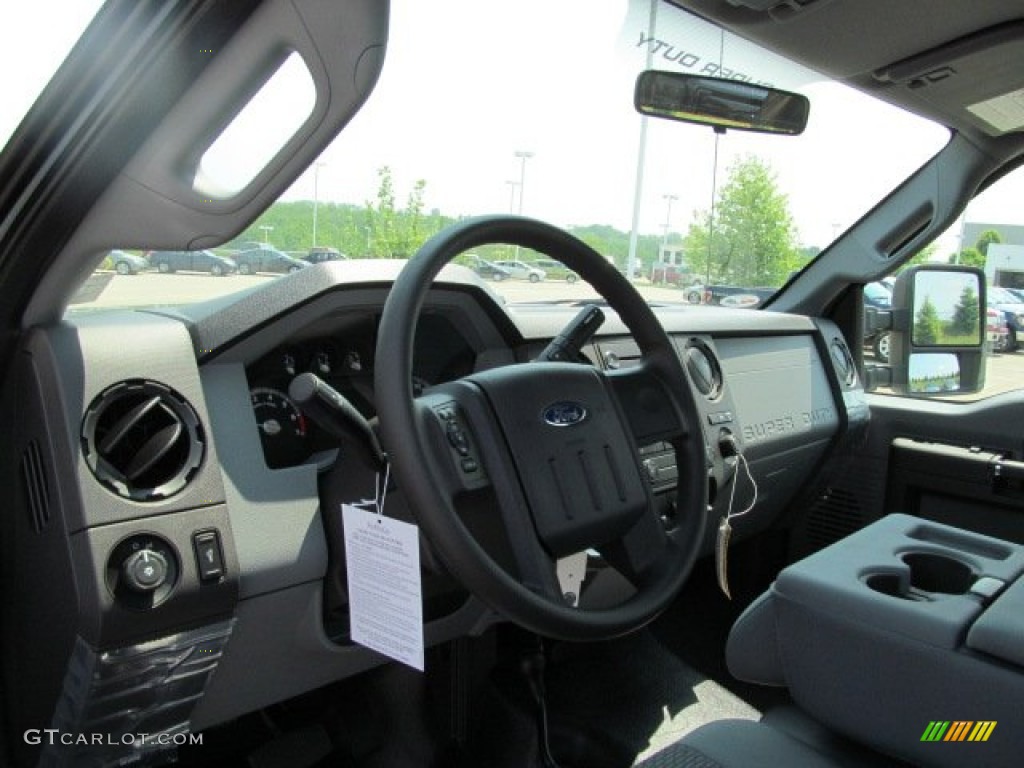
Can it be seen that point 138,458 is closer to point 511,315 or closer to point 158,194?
point 158,194

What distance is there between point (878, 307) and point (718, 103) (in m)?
1.56

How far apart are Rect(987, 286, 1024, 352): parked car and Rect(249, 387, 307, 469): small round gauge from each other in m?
2.65

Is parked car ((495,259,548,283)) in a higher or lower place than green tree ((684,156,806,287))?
lower

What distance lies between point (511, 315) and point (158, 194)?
95 cm

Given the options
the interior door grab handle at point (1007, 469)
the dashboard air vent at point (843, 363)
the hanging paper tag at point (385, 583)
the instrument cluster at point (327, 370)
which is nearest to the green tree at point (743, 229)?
the dashboard air vent at point (843, 363)

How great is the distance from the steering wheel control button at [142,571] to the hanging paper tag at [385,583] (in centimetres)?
34

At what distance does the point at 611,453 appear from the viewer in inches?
55.9

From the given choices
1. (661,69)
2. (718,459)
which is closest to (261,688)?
(718,459)

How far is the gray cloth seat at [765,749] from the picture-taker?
136 cm

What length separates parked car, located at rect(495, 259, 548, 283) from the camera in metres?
1.82

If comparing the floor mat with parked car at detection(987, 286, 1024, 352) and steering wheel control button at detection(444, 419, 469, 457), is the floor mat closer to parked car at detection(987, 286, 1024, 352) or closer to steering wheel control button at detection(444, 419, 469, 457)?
steering wheel control button at detection(444, 419, 469, 457)

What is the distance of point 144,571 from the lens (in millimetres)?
1463

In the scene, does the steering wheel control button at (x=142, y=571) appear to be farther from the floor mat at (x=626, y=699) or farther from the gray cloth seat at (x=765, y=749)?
the floor mat at (x=626, y=699)

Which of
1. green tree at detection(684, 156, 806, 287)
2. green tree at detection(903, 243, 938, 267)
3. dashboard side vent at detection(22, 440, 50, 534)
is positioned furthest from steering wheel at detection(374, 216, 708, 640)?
green tree at detection(903, 243, 938, 267)
